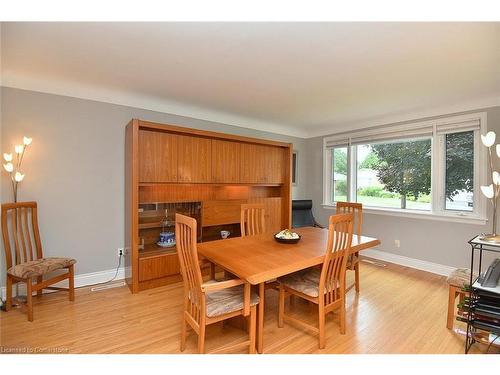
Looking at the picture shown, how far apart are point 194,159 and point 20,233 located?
1967 millimetres

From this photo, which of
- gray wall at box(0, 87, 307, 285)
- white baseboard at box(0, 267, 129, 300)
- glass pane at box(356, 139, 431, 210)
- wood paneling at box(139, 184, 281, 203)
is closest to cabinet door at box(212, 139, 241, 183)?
wood paneling at box(139, 184, 281, 203)

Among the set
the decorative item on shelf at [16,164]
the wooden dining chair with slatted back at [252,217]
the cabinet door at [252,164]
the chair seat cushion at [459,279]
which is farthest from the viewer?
the cabinet door at [252,164]

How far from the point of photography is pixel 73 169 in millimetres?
2775

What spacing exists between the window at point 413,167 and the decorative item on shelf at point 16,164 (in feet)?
14.9

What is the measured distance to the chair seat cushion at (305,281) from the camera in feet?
6.28

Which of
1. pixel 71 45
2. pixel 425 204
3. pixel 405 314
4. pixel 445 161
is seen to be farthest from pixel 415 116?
pixel 71 45

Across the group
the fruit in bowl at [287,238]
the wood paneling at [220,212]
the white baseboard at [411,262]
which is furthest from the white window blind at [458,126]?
the wood paneling at [220,212]

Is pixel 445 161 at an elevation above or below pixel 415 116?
below

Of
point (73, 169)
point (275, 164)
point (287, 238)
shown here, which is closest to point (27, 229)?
point (73, 169)

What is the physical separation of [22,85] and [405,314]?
179 inches

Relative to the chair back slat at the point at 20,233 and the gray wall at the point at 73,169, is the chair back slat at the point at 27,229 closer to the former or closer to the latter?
A: the chair back slat at the point at 20,233

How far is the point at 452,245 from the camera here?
328 centimetres
